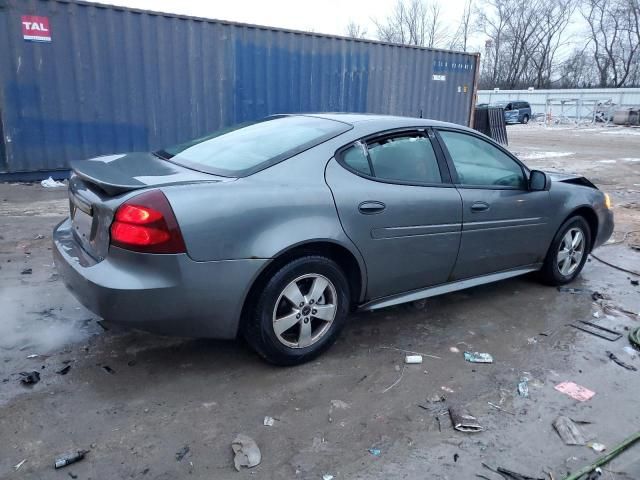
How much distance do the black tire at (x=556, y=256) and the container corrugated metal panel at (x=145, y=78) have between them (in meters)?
6.63

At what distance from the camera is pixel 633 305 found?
174 inches

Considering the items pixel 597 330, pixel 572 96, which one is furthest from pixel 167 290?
pixel 572 96

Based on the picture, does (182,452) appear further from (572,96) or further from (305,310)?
(572,96)

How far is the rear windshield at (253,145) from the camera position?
3119 millimetres

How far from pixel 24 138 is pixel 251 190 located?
275 inches

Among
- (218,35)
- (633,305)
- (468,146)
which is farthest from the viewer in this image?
(218,35)

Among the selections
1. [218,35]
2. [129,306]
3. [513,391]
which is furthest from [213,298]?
[218,35]

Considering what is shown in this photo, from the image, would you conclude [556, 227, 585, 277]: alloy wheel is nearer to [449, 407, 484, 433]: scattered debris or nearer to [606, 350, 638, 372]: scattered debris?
[606, 350, 638, 372]: scattered debris

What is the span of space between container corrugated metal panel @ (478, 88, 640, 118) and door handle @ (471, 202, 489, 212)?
3957 cm

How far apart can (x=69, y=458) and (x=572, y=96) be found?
45969 millimetres

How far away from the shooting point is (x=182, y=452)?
94.9 inches

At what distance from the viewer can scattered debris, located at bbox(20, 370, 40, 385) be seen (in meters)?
2.90

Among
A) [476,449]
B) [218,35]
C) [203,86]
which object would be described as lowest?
[476,449]

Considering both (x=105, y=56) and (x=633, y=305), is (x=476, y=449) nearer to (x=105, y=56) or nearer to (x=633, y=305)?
(x=633, y=305)
